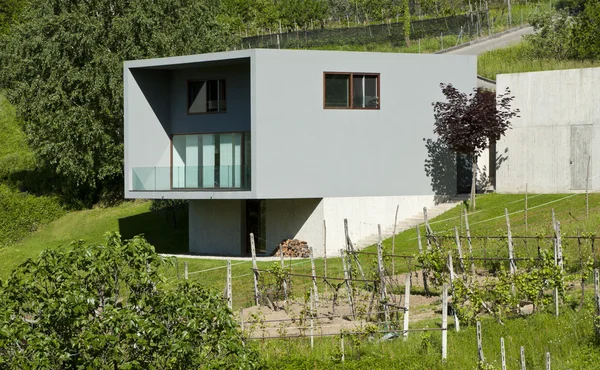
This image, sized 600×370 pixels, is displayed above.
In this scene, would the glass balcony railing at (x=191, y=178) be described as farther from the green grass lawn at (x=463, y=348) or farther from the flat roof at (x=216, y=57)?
the green grass lawn at (x=463, y=348)

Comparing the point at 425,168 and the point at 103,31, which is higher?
the point at 103,31

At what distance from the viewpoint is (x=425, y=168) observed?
1449 inches

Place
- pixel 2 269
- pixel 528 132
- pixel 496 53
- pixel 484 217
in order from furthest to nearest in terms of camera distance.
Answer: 1. pixel 496 53
2. pixel 2 269
3. pixel 528 132
4. pixel 484 217

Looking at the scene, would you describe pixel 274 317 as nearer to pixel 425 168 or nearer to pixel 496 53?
pixel 425 168

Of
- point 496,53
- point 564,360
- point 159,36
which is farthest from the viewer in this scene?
point 496,53

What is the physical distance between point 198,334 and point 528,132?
81.9ft

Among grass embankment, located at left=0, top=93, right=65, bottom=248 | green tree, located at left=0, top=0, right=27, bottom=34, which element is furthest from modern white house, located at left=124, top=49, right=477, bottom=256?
green tree, located at left=0, top=0, right=27, bottom=34

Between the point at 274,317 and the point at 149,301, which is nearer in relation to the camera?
the point at 149,301

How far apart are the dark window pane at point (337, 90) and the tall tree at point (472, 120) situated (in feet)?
10.8

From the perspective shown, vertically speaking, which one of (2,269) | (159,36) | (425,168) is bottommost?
(2,269)

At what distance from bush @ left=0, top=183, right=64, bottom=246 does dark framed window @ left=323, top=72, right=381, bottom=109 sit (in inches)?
762

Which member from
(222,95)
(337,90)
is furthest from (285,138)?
(222,95)

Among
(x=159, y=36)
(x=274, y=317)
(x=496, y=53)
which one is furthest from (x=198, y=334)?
(x=496, y=53)

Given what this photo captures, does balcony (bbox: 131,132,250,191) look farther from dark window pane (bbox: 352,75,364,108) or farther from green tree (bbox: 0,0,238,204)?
green tree (bbox: 0,0,238,204)
